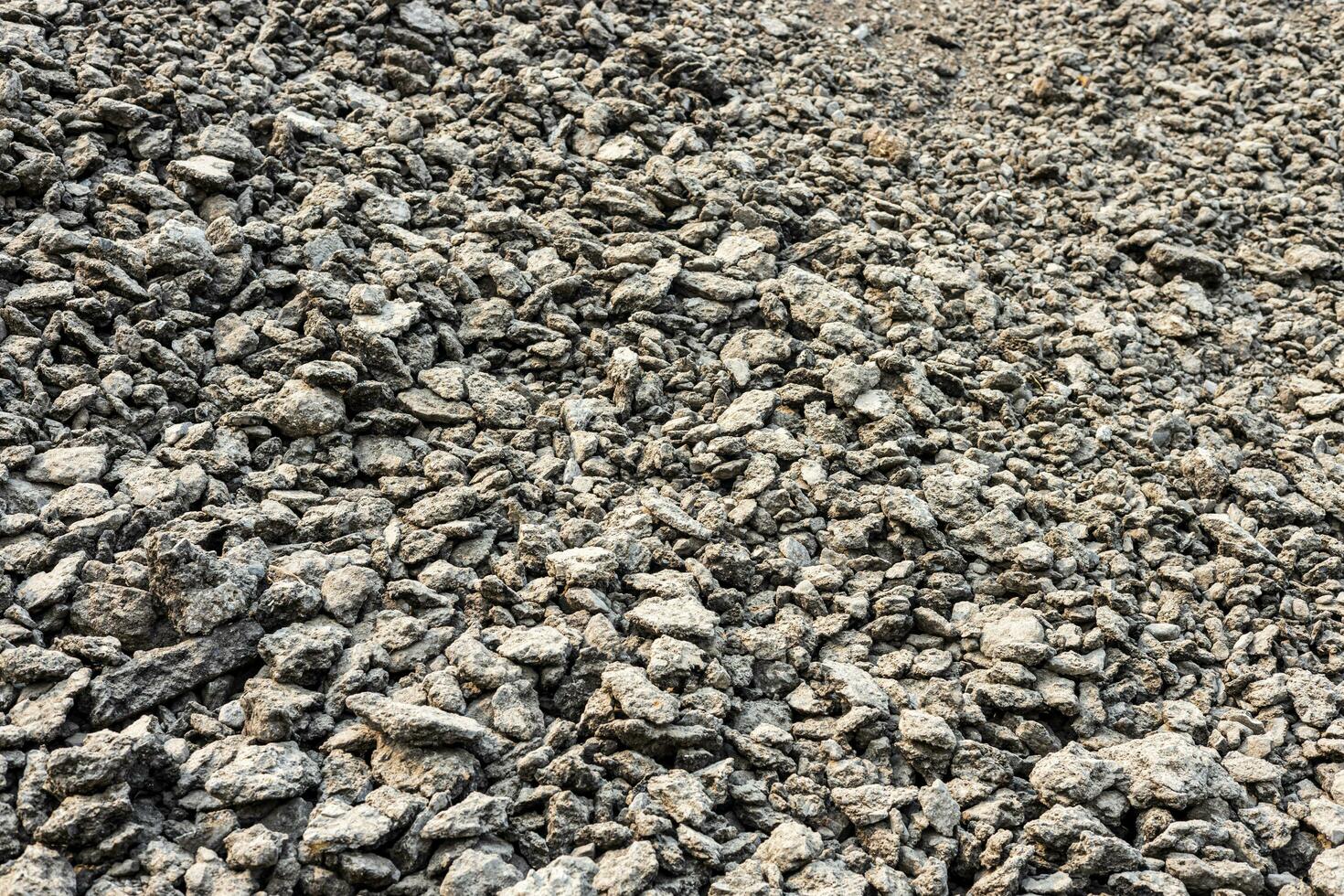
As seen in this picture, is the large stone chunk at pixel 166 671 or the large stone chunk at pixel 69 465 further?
the large stone chunk at pixel 69 465

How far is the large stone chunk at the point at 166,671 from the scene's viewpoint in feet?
10.7

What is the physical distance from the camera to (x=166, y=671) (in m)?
3.39

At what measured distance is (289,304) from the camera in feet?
15.5

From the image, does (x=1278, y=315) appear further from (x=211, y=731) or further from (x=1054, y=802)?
(x=211, y=731)

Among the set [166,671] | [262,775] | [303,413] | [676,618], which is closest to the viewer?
[262,775]

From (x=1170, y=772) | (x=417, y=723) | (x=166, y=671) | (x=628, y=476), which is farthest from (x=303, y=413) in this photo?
(x=1170, y=772)

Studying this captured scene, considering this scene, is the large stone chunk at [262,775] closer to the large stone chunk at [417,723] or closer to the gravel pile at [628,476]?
the gravel pile at [628,476]

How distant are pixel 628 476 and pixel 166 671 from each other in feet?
6.63

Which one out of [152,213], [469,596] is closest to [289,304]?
[152,213]

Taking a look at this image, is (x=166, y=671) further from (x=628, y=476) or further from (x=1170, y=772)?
(x=1170, y=772)

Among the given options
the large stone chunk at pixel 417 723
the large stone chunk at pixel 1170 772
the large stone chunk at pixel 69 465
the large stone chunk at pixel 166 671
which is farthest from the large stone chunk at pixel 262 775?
the large stone chunk at pixel 1170 772

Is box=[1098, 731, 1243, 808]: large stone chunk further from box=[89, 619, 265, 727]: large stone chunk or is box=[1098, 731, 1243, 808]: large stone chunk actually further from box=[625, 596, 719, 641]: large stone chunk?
box=[89, 619, 265, 727]: large stone chunk

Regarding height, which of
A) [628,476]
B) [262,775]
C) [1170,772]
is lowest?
[1170,772]

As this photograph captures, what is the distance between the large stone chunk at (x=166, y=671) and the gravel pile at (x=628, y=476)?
0.01m
